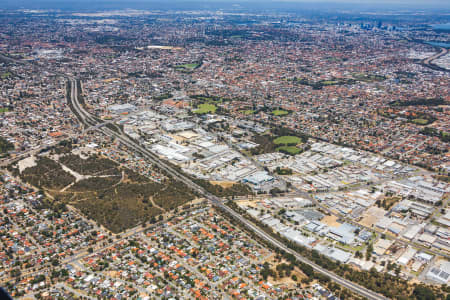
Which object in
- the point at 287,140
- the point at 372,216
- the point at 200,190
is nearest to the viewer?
the point at 372,216

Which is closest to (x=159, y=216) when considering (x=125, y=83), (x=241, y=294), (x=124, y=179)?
(x=124, y=179)

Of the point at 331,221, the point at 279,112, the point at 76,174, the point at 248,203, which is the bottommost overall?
the point at 331,221

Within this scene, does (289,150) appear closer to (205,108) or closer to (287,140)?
(287,140)

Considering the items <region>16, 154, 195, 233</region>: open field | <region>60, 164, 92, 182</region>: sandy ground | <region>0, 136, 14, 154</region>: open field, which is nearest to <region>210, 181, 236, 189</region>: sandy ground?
<region>16, 154, 195, 233</region>: open field

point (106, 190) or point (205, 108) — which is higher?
point (205, 108)

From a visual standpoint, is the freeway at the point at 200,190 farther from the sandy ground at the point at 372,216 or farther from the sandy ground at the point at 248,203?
the sandy ground at the point at 372,216

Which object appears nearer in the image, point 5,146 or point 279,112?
point 5,146

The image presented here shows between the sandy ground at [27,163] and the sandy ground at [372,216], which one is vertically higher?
the sandy ground at [27,163]

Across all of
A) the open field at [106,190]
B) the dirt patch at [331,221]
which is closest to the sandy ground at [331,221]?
the dirt patch at [331,221]

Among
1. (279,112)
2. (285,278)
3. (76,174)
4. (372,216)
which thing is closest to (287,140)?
(279,112)
